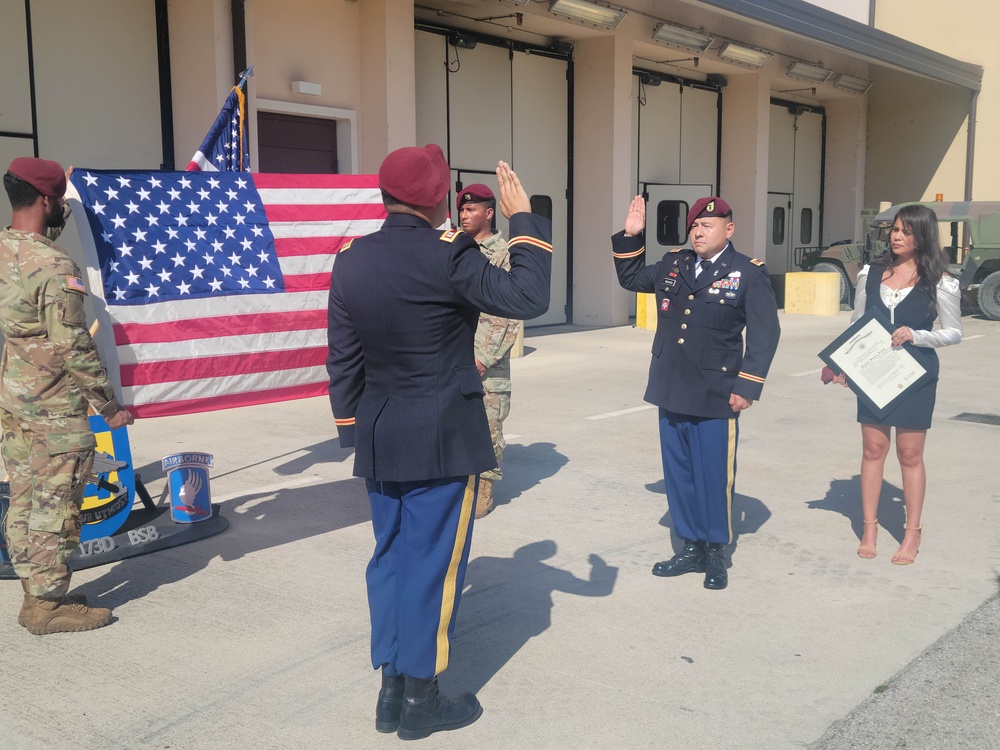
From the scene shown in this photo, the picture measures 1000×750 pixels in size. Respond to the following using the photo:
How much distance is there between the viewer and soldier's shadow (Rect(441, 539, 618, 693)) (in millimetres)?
3912

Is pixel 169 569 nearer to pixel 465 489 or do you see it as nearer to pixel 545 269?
pixel 465 489

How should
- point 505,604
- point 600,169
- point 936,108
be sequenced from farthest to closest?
point 936,108
point 600,169
point 505,604

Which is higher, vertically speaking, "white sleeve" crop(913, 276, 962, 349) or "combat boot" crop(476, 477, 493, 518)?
"white sleeve" crop(913, 276, 962, 349)

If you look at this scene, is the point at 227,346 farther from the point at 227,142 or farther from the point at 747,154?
the point at 747,154

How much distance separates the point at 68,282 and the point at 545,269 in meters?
2.04

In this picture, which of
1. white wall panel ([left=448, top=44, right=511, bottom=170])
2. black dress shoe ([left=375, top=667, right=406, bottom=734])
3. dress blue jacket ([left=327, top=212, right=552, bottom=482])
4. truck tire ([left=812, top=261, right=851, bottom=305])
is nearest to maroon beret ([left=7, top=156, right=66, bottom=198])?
dress blue jacket ([left=327, top=212, right=552, bottom=482])

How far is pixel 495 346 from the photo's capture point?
5.65m

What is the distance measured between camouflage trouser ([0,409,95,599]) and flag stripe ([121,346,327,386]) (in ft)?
3.90

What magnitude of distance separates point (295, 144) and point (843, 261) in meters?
12.5

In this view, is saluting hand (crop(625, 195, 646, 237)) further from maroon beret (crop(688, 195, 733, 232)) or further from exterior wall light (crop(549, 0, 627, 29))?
exterior wall light (crop(549, 0, 627, 29))

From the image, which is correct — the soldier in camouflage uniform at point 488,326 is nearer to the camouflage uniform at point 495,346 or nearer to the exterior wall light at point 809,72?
the camouflage uniform at point 495,346

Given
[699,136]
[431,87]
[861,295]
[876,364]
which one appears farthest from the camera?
[699,136]

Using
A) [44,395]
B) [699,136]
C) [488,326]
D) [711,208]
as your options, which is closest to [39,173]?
[44,395]

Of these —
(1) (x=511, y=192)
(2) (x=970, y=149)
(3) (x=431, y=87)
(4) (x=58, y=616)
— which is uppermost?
(3) (x=431, y=87)
